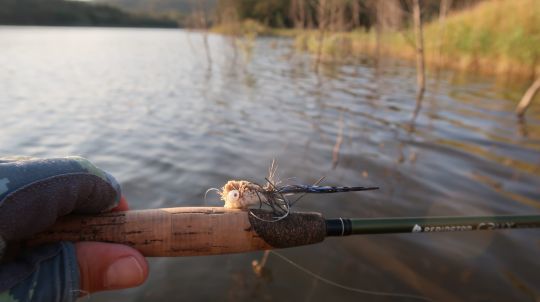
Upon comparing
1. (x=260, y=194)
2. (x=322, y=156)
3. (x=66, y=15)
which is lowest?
(x=322, y=156)

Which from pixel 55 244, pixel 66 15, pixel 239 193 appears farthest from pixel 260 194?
pixel 66 15

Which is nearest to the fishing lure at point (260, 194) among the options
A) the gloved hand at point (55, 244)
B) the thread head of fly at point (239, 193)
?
the thread head of fly at point (239, 193)

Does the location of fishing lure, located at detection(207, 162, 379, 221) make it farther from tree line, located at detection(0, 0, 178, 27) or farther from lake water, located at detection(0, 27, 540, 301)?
tree line, located at detection(0, 0, 178, 27)

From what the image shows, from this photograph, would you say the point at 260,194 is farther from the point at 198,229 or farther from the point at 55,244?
the point at 55,244

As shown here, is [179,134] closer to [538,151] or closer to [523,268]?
[523,268]

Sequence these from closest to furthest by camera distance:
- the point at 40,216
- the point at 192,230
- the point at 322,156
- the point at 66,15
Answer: the point at 40,216, the point at 192,230, the point at 322,156, the point at 66,15

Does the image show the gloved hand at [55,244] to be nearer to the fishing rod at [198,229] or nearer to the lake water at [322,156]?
the fishing rod at [198,229]

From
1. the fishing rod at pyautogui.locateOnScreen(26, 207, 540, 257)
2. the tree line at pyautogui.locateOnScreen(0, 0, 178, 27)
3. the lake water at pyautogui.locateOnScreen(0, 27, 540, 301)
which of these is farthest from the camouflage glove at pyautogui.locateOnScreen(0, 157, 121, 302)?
the tree line at pyautogui.locateOnScreen(0, 0, 178, 27)

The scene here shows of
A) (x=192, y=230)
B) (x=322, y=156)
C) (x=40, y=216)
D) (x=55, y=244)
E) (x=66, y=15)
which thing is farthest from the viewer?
(x=66, y=15)
